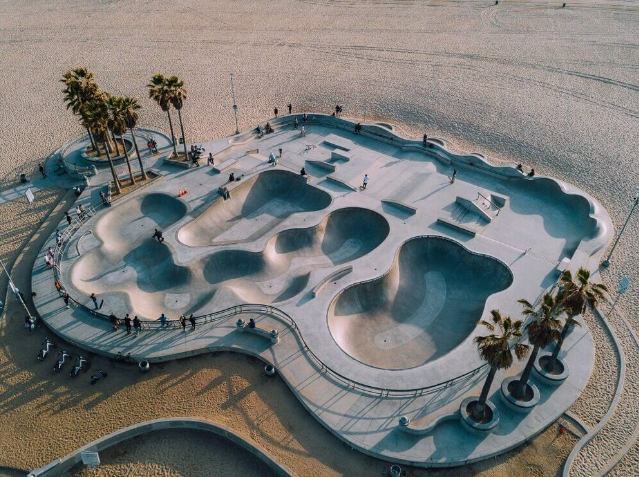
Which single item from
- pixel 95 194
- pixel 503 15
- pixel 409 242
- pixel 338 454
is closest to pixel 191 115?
pixel 95 194

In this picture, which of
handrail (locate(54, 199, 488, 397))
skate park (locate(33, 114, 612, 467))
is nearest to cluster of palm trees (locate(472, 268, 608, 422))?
handrail (locate(54, 199, 488, 397))

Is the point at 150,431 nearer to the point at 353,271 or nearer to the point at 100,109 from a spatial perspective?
the point at 353,271

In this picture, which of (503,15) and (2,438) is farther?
(503,15)

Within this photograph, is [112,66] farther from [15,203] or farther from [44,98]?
[15,203]

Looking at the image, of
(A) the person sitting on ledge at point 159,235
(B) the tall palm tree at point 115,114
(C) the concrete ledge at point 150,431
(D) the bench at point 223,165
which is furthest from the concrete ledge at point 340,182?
(C) the concrete ledge at point 150,431

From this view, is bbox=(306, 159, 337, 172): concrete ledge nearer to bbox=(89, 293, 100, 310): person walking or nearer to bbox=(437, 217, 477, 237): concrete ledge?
bbox=(437, 217, 477, 237): concrete ledge

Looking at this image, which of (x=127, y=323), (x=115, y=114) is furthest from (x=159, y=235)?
(x=115, y=114)
